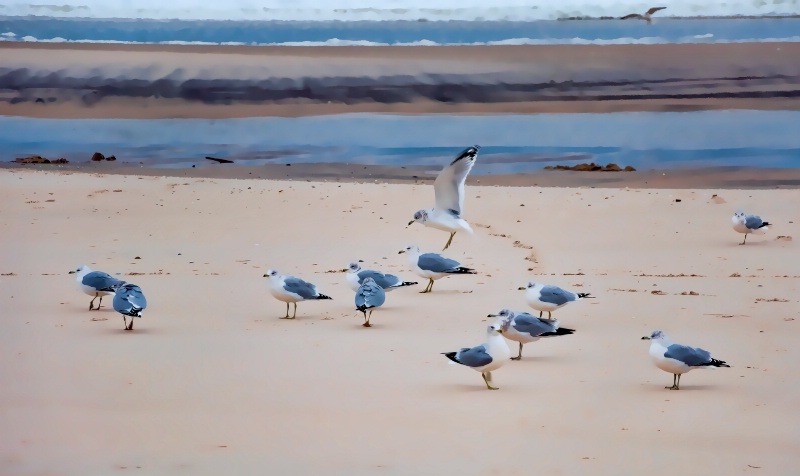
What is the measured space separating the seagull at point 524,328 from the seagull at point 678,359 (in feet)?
1.79

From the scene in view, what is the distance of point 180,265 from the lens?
360 inches

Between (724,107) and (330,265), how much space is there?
38.5 ft

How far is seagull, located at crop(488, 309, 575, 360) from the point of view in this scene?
20.7 ft

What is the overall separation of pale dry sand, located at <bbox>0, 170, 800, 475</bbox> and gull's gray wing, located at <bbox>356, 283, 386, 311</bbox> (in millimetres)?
153

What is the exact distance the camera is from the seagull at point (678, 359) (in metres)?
5.78

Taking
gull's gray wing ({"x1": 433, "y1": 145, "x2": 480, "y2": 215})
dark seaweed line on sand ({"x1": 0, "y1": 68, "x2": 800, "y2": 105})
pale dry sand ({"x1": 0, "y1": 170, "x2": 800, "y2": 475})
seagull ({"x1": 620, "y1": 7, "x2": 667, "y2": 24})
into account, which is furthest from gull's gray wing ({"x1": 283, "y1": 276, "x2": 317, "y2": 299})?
seagull ({"x1": 620, "y1": 7, "x2": 667, "y2": 24})

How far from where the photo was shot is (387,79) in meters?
22.5

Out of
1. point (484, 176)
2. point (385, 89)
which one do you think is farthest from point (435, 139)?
point (385, 89)

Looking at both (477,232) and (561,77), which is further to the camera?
(561,77)

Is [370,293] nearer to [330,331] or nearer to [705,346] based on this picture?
[330,331]

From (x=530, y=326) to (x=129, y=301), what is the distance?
204cm

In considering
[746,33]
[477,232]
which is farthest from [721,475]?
[746,33]

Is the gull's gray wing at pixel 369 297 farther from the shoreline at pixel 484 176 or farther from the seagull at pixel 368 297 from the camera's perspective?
the shoreline at pixel 484 176

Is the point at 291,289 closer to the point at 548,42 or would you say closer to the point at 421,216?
the point at 421,216
